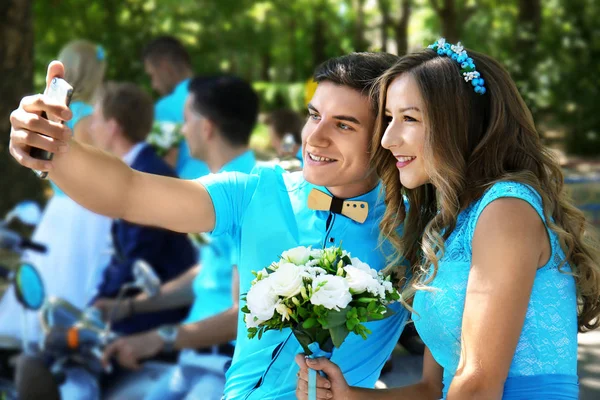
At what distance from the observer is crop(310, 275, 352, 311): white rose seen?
7.37 ft

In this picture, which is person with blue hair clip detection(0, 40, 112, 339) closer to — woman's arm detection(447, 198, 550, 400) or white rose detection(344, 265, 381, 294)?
white rose detection(344, 265, 381, 294)

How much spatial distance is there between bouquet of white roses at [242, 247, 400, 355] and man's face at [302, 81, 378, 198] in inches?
21.9

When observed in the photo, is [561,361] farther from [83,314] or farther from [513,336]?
[83,314]

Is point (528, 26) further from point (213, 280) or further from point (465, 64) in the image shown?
point (465, 64)

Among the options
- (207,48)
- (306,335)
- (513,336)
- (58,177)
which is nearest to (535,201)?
(513,336)

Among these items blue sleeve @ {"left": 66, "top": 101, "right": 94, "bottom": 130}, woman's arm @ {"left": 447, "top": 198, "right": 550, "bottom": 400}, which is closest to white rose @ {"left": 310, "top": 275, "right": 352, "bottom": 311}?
woman's arm @ {"left": 447, "top": 198, "right": 550, "bottom": 400}

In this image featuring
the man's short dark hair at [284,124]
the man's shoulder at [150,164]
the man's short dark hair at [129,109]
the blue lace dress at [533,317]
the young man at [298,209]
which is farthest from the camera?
the man's short dark hair at [284,124]

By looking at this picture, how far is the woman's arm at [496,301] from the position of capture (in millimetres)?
2219

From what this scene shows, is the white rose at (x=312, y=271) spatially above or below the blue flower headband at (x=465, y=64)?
below

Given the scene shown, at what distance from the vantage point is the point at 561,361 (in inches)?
94.3

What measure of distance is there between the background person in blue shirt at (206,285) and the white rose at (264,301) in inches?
65.5

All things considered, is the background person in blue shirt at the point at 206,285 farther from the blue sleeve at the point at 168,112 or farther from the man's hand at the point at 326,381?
the blue sleeve at the point at 168,112

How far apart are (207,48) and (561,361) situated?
13151 millimetres

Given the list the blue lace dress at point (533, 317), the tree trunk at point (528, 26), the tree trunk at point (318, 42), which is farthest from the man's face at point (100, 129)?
the tree trunk at point (318, 42)
